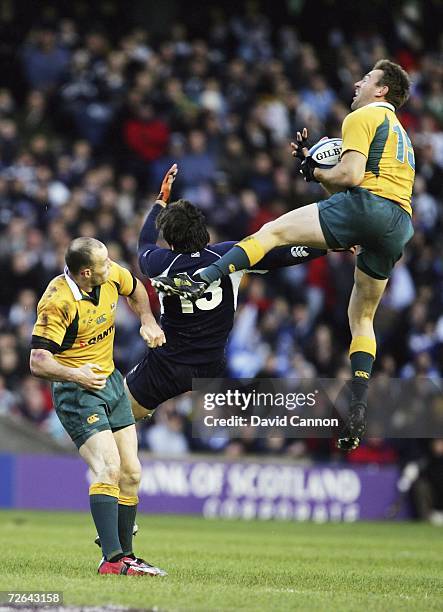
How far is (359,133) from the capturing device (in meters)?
9.33

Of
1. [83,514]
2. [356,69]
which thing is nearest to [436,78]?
[356,69]

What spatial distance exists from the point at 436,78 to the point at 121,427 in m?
18.0

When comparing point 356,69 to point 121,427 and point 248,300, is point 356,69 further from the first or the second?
point 121,427

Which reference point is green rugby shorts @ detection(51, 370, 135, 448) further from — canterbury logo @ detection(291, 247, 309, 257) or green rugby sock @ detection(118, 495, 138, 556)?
canterbury logo @ detection(291, 247, 309, 257)

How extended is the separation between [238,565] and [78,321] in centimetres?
274

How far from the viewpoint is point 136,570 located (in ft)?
29.3

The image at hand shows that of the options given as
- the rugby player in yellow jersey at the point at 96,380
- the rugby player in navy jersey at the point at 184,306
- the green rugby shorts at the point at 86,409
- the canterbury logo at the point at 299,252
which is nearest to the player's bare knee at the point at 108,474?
the rugby player in yellow jersey at the point at 96,380

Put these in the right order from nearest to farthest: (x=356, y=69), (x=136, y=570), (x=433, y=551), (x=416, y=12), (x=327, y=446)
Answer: (x=136, y=570), (x=433, y=551), (x=327, y=446), (x=356, y=69), (x=416, y=12)

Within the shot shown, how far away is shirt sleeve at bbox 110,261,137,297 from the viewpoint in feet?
31.1

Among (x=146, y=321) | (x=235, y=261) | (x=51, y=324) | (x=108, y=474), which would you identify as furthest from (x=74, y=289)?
(x=108, y=474)

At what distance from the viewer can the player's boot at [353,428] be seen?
9.58 m

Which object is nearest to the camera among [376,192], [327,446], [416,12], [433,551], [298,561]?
[376,192]

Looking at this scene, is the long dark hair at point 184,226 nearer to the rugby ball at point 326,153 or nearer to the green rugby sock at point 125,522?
the rugby ball at point 326,153

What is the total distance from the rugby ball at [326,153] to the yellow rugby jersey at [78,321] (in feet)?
5.57
